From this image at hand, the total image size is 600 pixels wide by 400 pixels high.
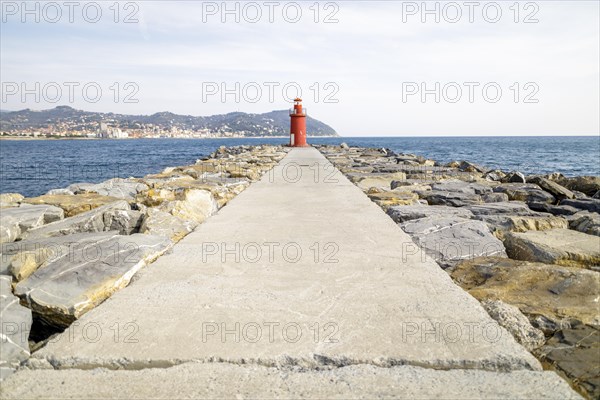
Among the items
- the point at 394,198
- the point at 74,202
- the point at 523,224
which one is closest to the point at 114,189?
the point at 74,202

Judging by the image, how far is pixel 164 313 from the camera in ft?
7.45

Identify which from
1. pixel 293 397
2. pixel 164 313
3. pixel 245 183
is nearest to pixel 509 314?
pixel 293 397

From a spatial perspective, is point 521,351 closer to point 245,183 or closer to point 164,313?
point 164,313

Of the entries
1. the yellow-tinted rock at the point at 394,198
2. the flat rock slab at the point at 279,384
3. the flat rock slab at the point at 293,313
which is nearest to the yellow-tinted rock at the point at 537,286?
the flat rock slab at the point at 293,313

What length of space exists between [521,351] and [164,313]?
1683mm

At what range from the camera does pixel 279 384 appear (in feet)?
5.53

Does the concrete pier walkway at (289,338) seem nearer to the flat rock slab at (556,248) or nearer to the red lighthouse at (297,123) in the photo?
the flat rock slab at (556,248)

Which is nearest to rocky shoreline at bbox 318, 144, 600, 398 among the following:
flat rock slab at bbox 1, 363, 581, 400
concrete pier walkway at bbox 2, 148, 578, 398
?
concrete pier walkway at bbox 2, 148, 578, 398

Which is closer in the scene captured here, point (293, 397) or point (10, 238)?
point (293, 397)

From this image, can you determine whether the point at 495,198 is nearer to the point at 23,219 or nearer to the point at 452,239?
the point at 452,239

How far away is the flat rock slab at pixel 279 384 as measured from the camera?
1619 mm

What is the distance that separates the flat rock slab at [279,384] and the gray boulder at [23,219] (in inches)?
106

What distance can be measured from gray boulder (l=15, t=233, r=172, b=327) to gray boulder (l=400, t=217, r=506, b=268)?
82.3 inches

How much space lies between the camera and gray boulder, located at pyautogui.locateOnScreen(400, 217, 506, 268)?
10.8 feet
